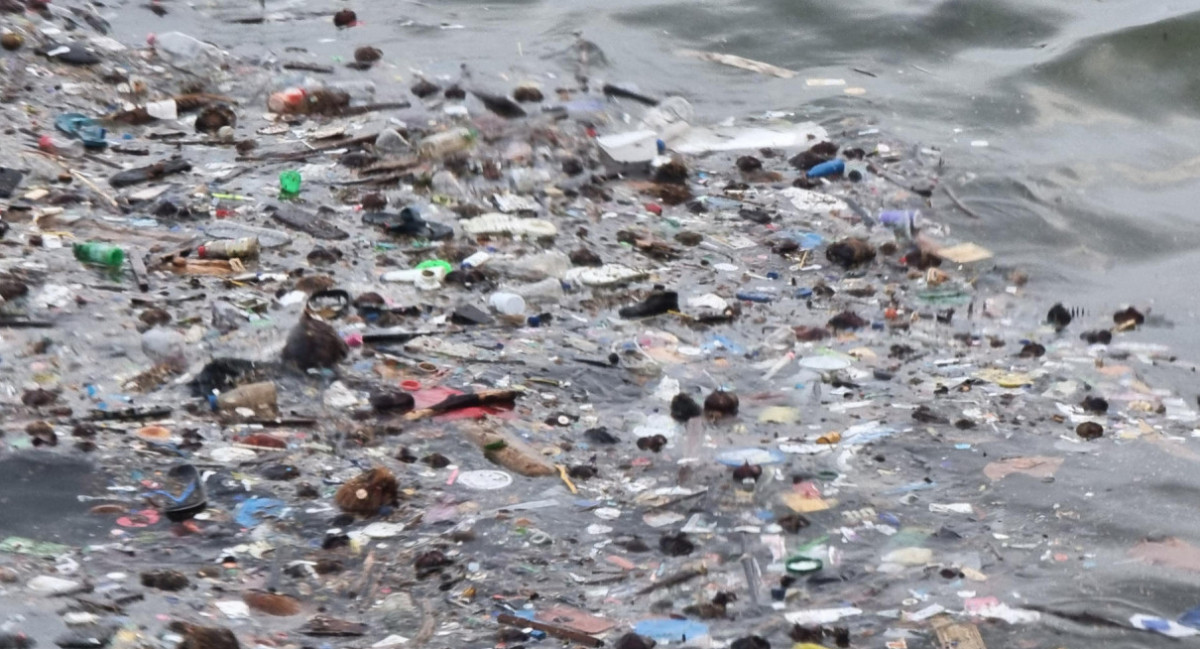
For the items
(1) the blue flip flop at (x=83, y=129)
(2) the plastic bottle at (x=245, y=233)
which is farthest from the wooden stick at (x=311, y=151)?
(2) the plastic bottle at (x=245, y=233)

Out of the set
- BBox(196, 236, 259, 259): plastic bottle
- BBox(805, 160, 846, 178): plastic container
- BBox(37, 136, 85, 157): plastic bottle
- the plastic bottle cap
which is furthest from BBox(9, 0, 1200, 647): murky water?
BBox(196, 236, 259, 259): plastic bottle

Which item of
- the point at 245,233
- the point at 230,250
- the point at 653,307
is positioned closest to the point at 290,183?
the point at 245,233

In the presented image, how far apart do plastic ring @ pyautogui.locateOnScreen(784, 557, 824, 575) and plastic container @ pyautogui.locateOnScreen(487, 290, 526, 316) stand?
4.91 feet

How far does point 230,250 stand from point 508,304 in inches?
37.2

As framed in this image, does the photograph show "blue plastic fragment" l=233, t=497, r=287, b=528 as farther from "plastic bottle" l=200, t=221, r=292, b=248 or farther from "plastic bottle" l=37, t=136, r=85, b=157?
"plastic bottle" l=37, t=136, r=85, b=157

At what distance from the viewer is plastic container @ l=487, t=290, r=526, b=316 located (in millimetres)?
4215

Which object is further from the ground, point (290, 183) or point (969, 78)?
point (969, 78)

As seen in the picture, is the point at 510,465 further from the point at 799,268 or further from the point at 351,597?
the point at 799,268

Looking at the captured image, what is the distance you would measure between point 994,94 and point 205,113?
151 inches

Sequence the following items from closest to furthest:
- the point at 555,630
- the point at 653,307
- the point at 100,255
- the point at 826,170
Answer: the point at 555,630, the point at 100,255, the point at 653,307, the point at 826,170

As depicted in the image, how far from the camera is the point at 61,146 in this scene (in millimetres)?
5055

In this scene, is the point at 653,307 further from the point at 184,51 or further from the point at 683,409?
the point at 184,51

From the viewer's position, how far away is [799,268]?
4805mm

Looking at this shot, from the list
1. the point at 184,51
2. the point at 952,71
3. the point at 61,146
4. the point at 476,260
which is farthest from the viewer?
the point at 952,71
